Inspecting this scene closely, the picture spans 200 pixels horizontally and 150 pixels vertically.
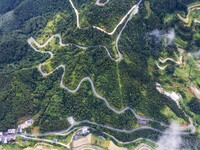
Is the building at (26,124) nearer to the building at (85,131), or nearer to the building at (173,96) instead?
the building at (85,131)

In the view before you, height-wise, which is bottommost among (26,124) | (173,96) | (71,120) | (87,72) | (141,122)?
(173,96)

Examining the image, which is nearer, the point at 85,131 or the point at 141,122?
the point at 85,131

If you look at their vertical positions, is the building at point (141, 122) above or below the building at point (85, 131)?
below

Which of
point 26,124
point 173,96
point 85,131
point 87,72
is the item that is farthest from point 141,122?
point 26,124

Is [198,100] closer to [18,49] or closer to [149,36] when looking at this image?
[149,36]

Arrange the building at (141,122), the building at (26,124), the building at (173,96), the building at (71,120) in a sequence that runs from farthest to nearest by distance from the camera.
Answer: the building at (173,96) → the building at (141,122) → the building at (71,120) → the building at (26,124)

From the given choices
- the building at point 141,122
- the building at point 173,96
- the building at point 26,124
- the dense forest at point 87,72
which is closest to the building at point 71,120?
the dense forest at point 87,72

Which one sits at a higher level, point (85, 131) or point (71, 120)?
point (71, 120)

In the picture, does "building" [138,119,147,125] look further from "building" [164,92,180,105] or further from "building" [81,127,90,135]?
"building" [81,127,90,135]

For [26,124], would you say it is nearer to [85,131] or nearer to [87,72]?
[85,131]
